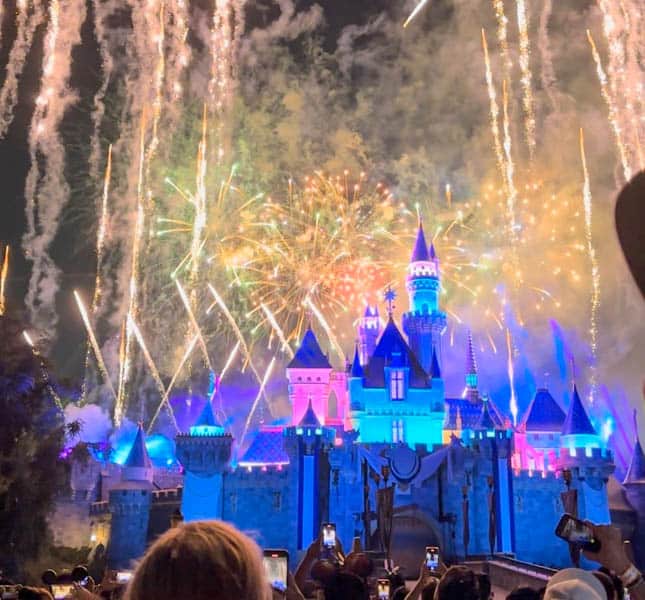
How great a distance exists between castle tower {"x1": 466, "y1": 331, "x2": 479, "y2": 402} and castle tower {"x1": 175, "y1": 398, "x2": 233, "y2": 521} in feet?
57.0

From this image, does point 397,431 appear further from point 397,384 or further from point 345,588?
point 345,588

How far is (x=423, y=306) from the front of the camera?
4491 cm

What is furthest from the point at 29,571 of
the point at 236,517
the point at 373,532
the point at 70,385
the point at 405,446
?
the point at 405,446

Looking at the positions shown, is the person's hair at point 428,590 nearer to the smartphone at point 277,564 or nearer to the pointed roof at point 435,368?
the smartphone at point 277,564

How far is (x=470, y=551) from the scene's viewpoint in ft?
118

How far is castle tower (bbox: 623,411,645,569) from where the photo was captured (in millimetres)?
39312

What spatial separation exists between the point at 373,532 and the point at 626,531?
15.0 meters

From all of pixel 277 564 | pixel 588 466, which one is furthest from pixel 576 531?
pixel 588 466

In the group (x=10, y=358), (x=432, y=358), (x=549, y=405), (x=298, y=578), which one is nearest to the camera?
(x=298, y=578)

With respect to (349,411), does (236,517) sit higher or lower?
lower

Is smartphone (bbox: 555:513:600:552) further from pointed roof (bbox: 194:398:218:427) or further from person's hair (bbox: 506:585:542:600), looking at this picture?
pointed roof (bbox: 194:398:218:427)

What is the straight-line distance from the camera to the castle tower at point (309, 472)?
3631cm

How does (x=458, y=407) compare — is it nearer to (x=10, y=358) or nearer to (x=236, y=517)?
(x=236, y=517)

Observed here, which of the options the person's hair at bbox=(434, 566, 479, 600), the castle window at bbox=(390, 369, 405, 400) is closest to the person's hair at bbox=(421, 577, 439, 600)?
the person's hair at bbox=(434, 566, 479, 600)
